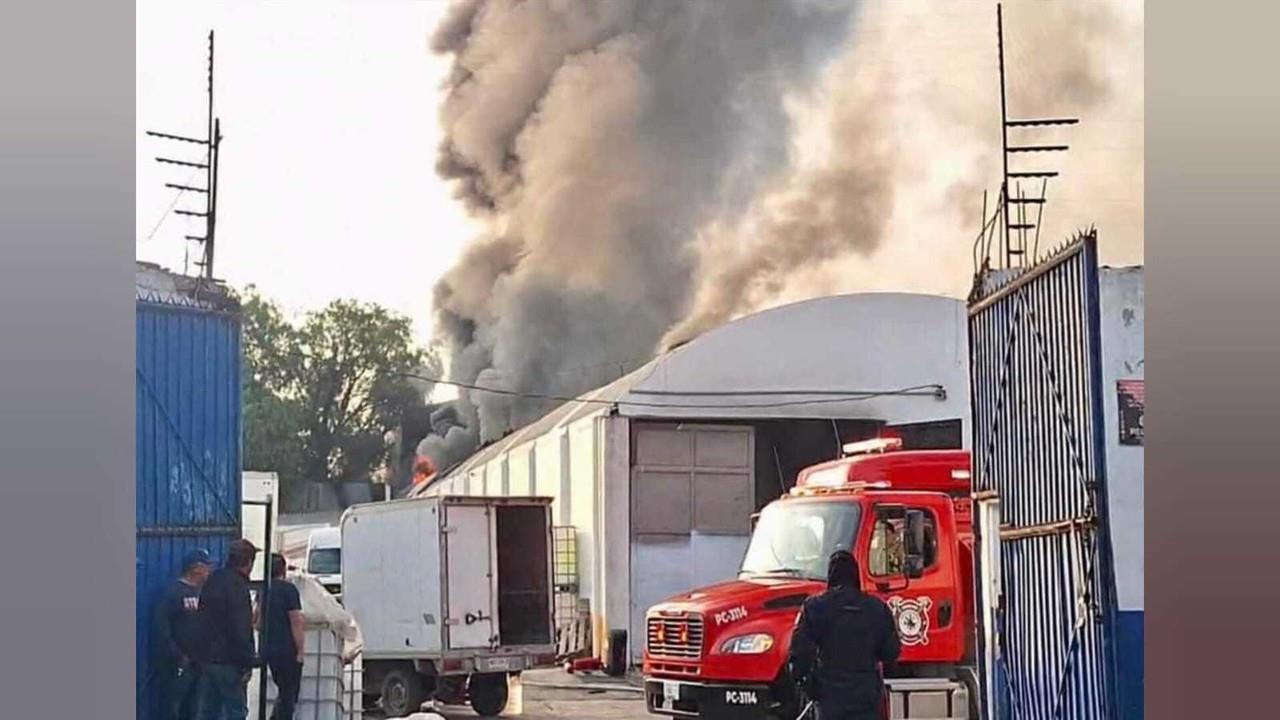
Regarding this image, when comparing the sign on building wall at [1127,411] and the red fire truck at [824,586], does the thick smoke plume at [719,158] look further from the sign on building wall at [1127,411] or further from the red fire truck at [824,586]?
the red fire truck at [824,586]

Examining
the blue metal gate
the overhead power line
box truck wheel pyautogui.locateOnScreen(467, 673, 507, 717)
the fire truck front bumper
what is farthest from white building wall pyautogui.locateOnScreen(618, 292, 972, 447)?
box truck wheel pyautogui.locateOnScreen(467, 673, 507, 717)

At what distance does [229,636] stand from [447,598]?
3.54 feet

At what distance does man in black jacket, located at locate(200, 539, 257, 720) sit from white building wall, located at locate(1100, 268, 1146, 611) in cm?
407

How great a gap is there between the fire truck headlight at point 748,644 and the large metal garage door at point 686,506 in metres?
0.31

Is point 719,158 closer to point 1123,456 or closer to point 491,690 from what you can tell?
point 1123,456

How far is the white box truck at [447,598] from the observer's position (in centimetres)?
872

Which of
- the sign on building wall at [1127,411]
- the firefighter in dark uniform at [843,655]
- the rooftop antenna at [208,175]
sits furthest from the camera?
the sign on building wall at [1127,411]

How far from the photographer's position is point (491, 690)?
889 centimetres

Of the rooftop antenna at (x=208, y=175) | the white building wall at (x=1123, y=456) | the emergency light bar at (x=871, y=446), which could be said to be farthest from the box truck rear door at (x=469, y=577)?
the white building wall at (x=1123, y=456)

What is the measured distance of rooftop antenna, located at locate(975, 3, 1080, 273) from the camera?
29.7 feet

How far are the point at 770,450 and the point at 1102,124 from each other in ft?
7.47

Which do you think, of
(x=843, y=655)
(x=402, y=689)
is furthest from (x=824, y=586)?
(x=402, y=689)
